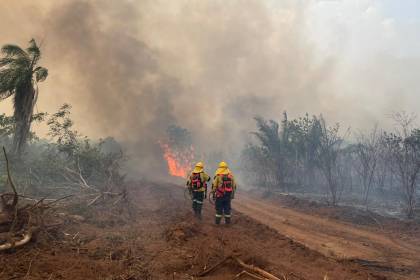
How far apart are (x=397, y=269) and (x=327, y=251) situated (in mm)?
1872

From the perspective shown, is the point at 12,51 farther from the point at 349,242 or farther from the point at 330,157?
the point at 330,157

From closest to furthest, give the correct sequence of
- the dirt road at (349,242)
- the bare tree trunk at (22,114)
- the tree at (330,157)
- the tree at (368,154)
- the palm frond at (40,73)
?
the dirt road at (349,242) → the bare tree trunk at (22,114) → the palm frond at (40,73) → the tree at (368,154) → the tree at (330,157)

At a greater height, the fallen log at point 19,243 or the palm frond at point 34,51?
the palm frond at point 34,51

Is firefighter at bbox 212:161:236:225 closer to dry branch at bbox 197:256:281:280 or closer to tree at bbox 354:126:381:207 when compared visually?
dry branch at bbox 197:256:281:280

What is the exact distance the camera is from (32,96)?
641 inches

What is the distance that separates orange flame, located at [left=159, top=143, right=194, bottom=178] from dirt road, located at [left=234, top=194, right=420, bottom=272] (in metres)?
27.3

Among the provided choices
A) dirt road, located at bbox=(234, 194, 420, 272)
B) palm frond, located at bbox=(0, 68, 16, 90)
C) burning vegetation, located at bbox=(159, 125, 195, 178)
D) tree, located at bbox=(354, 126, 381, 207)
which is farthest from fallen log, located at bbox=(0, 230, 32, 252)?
burning vegetation, located at bbox=(159, 125, 195, 178)

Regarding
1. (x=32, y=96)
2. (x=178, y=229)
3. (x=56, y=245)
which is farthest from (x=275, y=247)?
(x=32, y=96)

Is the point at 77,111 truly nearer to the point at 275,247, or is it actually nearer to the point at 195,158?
the point at 195,158

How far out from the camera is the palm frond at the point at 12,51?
15.3 m

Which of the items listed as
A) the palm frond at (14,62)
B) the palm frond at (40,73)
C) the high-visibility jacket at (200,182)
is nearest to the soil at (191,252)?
the high-visibility jacket at (200,182)

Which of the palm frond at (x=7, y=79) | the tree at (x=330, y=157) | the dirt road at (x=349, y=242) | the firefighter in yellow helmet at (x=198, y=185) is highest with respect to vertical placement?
the palm frond at (x=7, y=79)

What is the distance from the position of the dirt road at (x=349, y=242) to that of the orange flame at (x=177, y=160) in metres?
27.3

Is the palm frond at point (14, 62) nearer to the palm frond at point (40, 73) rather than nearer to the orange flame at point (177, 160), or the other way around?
the palm frond at point (40, 73)
